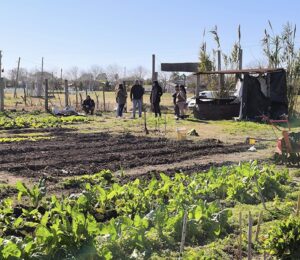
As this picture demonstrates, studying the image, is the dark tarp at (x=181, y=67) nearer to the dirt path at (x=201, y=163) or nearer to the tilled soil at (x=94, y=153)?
the tilled soil at (x=94, y=153)

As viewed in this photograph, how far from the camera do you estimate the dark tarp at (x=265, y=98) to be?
1891cm

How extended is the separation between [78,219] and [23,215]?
159 cm

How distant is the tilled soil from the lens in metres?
8.88

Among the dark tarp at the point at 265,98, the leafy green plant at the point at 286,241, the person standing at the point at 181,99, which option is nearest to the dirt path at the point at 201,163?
the leafy green plant at the point at 286,241

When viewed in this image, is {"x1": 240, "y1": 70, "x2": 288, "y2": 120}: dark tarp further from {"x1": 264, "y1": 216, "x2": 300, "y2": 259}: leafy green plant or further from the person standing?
{"x1": 264, "y1": 216, "x2": 300, "y2": 259}: leafy green plant

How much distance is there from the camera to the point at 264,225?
17.4 feet

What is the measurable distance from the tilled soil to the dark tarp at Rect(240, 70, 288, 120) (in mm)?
6520

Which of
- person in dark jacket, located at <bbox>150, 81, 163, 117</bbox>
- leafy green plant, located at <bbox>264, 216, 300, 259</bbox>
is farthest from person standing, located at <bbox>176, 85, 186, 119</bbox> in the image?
leafy green plant, located at <bbox>264, 216, 300, 259</bbox>

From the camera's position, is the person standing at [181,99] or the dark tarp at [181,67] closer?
the person standing at [181,99]

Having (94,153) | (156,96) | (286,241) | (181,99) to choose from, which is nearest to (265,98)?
(181,99)

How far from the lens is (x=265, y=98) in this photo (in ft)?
62.3

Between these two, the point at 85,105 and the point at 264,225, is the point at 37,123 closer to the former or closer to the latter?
the point at 85,105

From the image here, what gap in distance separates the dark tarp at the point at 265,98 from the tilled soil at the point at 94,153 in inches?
257

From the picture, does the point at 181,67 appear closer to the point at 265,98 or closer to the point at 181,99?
the point at 181,99
